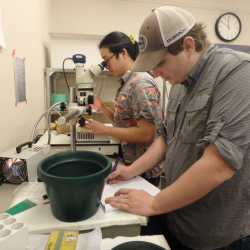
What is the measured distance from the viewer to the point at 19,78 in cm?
140

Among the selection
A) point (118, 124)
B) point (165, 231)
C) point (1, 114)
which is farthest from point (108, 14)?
point (165, 231)

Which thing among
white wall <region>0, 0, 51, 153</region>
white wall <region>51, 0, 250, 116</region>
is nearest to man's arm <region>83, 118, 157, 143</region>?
white wall <region>0, 0, 51, 153</region>

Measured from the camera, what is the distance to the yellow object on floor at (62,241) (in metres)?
0.53

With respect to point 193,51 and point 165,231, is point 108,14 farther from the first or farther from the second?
point 165,231

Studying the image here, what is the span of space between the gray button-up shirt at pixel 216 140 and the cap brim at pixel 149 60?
14 centimetres

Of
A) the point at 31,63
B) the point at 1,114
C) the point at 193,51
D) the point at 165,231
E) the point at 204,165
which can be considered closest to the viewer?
the point at 204,165

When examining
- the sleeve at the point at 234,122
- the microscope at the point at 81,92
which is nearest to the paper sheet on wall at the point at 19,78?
the microscope at the point at 81,92

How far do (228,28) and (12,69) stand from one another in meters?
3.42

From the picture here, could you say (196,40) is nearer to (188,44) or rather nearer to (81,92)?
(188,44)

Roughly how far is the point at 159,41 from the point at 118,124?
793mm

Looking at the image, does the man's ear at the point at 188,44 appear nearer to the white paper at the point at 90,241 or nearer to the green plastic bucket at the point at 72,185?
the green plastic bucket at the point at 72,185

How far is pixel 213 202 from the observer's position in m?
0.78

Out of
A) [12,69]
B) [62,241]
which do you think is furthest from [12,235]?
[12,69]

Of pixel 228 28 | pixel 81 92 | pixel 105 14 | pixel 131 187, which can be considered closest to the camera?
pixel 131 187
